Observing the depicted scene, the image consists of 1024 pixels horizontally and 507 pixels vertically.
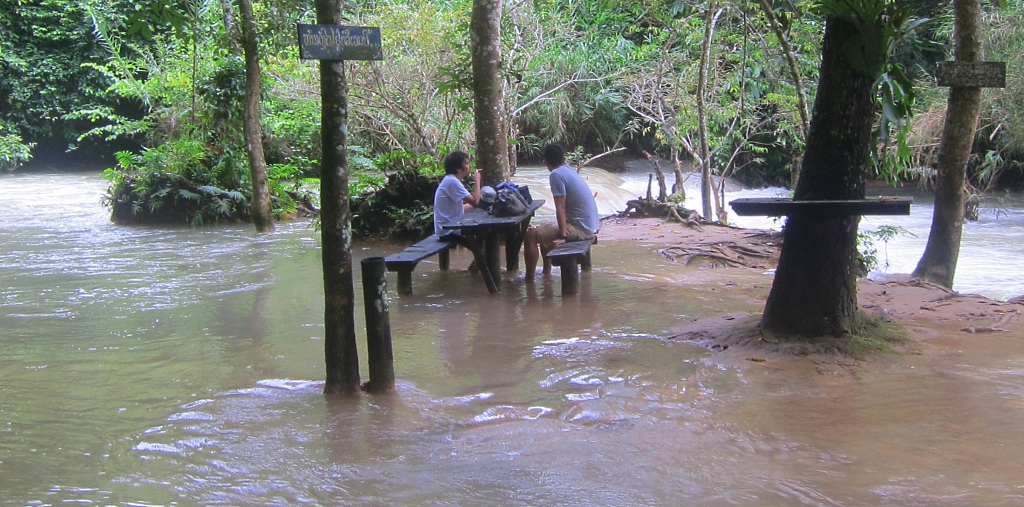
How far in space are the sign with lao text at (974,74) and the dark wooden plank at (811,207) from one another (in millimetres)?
2579

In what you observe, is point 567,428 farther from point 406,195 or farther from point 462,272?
point 406,195

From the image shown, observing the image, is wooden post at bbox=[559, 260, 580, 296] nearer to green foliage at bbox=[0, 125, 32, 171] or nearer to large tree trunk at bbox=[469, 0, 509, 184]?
large tree trunk at bbox=[469, 0, 509, 184]

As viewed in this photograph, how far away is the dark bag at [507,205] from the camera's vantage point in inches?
332

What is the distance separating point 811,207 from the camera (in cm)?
536

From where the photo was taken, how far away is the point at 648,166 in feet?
84.2

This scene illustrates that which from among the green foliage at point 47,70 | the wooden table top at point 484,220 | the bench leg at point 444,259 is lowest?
the bench leg at point 444,259

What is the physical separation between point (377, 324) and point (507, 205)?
3.68 meters

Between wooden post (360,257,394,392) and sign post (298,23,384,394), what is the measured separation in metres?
0.11

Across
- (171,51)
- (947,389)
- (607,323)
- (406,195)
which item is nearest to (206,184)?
(406,195)

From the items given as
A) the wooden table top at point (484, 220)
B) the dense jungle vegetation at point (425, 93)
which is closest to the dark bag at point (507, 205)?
the wooden table top at point (484, 220)

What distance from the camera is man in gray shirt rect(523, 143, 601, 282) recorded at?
8.44 m

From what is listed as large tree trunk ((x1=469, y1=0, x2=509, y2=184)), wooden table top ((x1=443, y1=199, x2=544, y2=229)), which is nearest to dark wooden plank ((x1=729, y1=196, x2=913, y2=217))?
wooden table top ((x1=443, y1=199, x2=544, y2=229))

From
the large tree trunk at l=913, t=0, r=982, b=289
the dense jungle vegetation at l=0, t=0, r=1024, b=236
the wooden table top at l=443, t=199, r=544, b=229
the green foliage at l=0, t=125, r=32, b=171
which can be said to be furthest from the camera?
the green foliage at l=0, t=125, r=32, b=171

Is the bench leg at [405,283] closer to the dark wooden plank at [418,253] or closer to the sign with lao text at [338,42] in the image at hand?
the dark wooden plank at [418,253]
